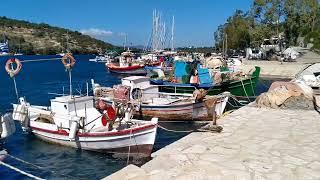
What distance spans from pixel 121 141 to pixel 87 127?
203 cm

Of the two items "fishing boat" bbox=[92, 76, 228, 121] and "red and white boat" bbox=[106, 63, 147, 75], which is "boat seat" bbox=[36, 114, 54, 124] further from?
"red and white boat" bbox=[106, 63, 147, 75]

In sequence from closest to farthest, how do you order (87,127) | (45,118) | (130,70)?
(87,127) → (45,118) → (130,70)

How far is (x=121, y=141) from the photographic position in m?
15.7

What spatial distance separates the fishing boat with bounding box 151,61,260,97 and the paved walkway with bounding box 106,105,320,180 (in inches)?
560

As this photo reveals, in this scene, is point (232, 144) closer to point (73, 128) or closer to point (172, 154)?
point (172, 154)

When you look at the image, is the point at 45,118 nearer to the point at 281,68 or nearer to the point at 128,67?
the point at 281,68

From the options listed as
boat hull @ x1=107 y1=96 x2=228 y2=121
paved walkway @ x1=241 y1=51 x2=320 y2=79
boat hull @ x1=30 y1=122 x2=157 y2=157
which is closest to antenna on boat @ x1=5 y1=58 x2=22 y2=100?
boat hull @ x1=30 y1=122 x2=157 y2=157

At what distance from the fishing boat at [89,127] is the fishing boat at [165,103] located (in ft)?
14.7

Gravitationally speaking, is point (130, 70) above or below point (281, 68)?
below

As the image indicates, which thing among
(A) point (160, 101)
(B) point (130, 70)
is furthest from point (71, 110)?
(B) point (130, 70)

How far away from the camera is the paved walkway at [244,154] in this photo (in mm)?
8742

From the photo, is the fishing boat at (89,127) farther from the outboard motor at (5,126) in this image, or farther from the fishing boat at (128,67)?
the fishing boat at (128,67)

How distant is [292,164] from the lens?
9.33 metres

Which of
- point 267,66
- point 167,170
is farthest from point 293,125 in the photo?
point 267,66
